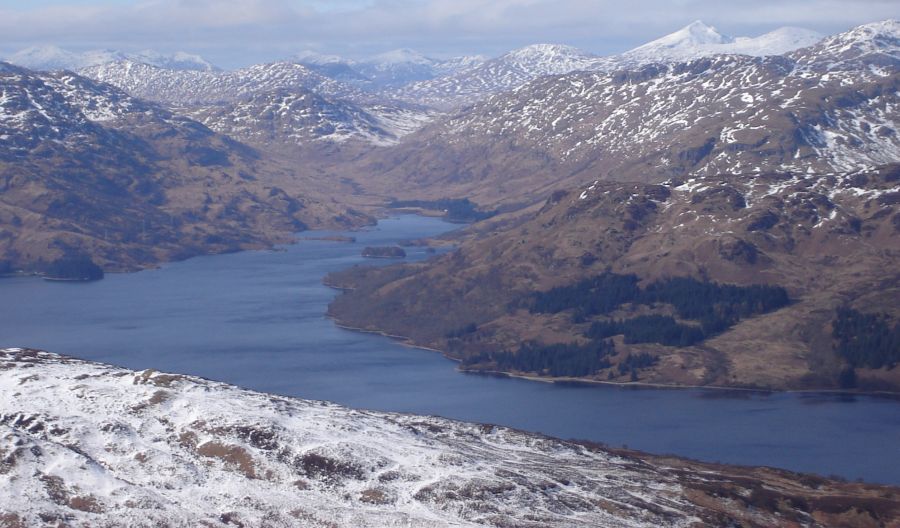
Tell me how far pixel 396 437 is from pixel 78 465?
32.1m

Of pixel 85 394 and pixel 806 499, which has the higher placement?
pixel 85 394

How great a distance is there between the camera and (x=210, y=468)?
332 feet

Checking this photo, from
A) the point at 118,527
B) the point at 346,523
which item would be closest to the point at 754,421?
the point at 346,523

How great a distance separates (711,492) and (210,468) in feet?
148

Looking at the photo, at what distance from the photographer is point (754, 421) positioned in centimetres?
18775

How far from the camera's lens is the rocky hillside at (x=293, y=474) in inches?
3688

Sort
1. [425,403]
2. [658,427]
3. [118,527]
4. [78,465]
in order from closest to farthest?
1. [118,527]
2. [78,465]
3. [658,427]
4. [425,403]

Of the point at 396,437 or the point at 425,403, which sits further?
the point at 425,403

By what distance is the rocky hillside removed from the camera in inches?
3688

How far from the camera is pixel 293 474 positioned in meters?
102

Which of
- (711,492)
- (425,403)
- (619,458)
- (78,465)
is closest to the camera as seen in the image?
(78,465)

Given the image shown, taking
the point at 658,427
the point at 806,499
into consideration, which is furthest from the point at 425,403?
the point at 806,499

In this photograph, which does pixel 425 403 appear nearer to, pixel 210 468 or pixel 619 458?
pixel 619 458

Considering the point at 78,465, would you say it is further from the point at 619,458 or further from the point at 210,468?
the point at 619,458
